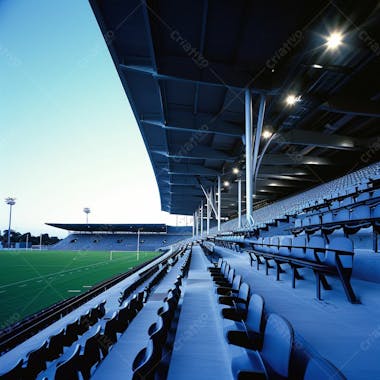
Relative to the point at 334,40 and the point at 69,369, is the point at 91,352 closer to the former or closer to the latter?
the point at 69,369

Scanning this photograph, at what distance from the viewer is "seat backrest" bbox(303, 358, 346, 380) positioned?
99cm

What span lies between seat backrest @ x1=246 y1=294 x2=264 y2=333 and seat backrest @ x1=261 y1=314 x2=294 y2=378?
0.28 metres

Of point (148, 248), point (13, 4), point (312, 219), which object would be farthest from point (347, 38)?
point (148, 248)

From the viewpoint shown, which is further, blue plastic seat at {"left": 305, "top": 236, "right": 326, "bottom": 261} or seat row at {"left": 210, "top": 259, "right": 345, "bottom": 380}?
blue plastic seat at {"left": 305, "top": 236, "right": 326, "bottom": 261}

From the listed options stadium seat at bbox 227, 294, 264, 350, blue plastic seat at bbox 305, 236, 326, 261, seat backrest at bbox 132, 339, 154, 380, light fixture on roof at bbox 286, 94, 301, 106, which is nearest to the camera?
seat backrest at bbox 132, 339, 154, 380

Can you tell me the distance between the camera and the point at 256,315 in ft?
7.47

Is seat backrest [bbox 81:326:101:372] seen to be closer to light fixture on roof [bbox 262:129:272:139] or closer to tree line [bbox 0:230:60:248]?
light fixture on roof [bbox 262:129:272:139]

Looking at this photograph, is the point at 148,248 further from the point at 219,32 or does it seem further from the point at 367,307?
the point at 367,307

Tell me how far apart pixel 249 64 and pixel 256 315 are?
992 centimetres

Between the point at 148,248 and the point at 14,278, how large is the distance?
3704cm

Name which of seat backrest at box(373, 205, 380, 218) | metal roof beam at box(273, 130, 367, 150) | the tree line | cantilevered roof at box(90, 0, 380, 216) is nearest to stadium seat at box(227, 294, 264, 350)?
seat backrest at box(373, 205, 380, 218)

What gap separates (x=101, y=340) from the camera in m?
2.79

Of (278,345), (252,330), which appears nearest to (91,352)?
(252,330)

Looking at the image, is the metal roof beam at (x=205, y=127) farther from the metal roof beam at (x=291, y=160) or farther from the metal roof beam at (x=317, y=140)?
the metal roof beam at (x=291, y=160)
